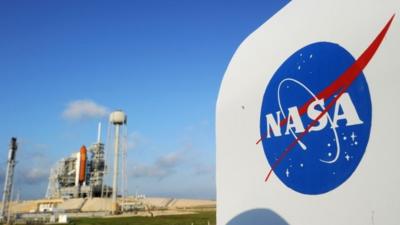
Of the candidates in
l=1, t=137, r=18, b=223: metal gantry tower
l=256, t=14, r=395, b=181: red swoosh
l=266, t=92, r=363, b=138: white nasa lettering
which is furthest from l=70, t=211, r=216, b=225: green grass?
l=256, t=14, r=395, b=181: red swoosh

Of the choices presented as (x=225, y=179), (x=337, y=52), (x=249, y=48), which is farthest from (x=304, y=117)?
(x=225, y=179)

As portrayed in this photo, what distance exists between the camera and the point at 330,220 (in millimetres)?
3945

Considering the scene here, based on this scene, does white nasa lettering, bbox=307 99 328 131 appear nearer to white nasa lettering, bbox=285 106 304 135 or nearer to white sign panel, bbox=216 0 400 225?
white sign panel, bbox=216 0 400 225

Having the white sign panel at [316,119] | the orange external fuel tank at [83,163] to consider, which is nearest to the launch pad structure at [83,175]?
the orange external fuel tank at [83,163]

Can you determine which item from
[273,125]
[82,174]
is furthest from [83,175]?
[273,125]

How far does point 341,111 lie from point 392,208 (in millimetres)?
1131

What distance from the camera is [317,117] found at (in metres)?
4.30

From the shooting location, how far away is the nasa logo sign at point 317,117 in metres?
3.75

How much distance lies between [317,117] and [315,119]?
0.13ft

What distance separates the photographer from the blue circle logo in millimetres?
3785

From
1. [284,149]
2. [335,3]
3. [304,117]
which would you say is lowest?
[284,149]

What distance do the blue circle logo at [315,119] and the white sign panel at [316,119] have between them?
12mm

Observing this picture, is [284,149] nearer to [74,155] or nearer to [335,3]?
[335,3]

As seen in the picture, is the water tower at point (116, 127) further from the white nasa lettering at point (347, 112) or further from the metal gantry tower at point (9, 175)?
the white nasa lettering at point (347, 112)
